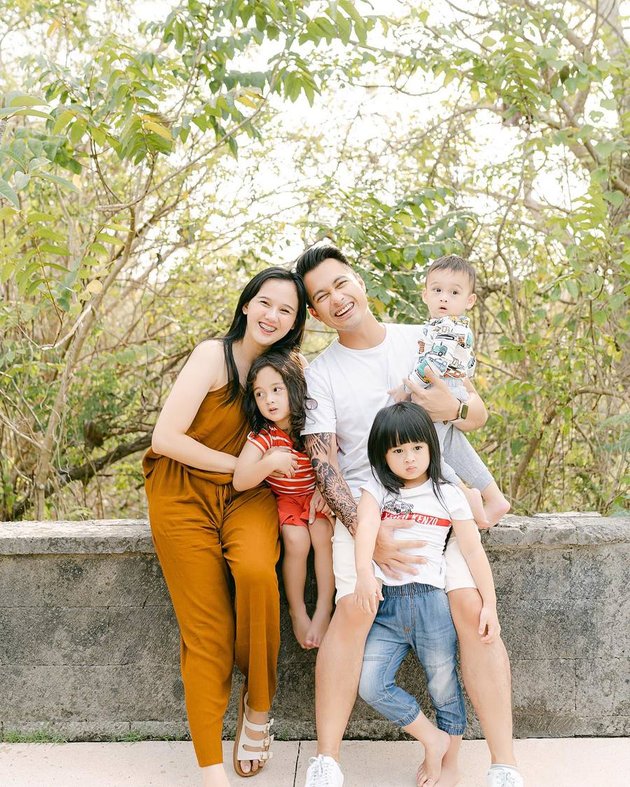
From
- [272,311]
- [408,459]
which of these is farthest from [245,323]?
[408,459]

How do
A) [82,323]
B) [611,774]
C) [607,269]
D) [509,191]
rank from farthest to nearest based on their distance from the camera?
[509,191], [82,323], [607,269], [611,774]

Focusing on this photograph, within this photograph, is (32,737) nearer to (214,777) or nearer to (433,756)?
(214,777)

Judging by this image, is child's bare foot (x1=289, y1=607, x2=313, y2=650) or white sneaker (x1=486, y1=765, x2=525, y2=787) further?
child's bare foot (x1=289, y1=607, x2=313, y2=650)

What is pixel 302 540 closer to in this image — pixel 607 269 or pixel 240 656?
pixel 240 656

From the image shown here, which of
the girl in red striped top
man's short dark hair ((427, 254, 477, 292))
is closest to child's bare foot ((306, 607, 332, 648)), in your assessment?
the girl in red striped top

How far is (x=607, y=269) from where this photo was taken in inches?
158

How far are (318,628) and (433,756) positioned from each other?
53cm

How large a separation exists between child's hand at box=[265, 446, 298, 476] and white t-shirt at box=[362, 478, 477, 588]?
27 cm

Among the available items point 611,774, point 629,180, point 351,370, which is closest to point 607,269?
point 629,180

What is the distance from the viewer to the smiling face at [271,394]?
8.67 feet

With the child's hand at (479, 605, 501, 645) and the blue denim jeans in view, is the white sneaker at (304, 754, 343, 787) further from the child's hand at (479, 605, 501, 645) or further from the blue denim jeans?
the child's hand at (479, 605, 501, 645)

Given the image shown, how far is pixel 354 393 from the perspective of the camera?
2746 mm

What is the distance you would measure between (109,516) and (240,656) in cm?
372

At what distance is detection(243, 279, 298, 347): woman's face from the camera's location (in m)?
2.72
